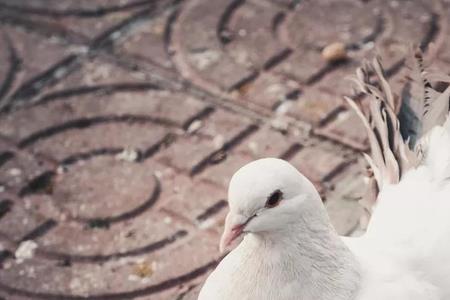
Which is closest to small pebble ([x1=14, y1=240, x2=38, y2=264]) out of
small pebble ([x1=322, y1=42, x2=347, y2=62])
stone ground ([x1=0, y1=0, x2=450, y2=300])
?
stone ground ([x1=0, y1=0, x2=450, y2=300])

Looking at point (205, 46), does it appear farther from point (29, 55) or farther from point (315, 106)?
point (29, 55)

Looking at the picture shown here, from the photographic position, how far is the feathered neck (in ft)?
7.68

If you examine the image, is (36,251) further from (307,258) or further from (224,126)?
(307,258)

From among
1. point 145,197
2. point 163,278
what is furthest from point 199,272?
point 145,197

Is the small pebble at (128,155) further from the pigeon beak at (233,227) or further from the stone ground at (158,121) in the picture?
the pigeon beak at (233,227)

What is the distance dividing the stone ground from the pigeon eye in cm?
82

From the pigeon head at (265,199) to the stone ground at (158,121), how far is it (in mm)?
771

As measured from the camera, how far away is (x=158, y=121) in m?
3.59

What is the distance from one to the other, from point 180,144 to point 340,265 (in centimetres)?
119

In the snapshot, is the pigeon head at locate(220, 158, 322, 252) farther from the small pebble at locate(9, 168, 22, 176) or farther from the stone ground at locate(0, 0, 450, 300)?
the small pebble at locate(9, 168, 22, 176)

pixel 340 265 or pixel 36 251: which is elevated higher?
pixel 340 265

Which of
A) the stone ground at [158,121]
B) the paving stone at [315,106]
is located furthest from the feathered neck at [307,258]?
the paving stone at [315,106]

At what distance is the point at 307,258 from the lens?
7.79ft

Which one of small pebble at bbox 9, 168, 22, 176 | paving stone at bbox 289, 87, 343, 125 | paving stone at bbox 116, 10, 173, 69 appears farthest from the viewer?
paving stone at bbox 116, 10, 173, 69
